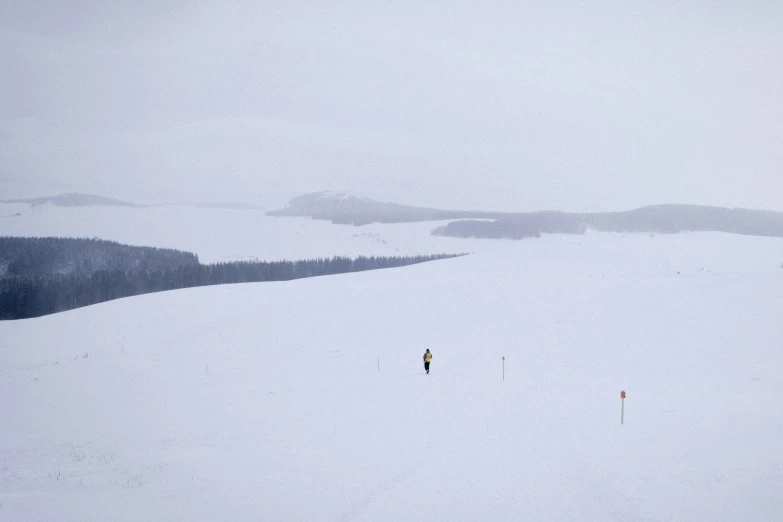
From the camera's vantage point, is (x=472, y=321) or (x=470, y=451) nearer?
(x=470, y=451)

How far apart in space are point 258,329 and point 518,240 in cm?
9173

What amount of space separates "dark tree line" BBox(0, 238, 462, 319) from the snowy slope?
135 feet

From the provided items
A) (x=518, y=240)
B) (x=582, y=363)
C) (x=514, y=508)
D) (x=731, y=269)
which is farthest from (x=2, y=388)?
(x=518, y=240)

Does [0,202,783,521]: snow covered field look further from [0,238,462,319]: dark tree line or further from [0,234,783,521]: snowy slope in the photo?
[0,238,462,319]: dark tree line

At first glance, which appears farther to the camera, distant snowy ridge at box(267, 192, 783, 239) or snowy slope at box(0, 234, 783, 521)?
distant snowy ridge at box(267, 192, 783, 239)

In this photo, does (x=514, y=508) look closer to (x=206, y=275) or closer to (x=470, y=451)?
(x=470, y=451)

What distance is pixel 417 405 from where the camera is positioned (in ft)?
49.7

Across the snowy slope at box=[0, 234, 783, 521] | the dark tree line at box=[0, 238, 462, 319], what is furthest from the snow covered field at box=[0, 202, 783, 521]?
the dark tree line at box=[0, 238, 462, 319]

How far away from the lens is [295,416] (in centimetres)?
1452

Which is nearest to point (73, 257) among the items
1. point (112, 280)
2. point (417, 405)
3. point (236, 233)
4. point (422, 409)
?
point (112, 280)

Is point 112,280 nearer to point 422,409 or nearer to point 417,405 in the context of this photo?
point 417,405

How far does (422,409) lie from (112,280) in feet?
254

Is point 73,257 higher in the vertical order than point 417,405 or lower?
higher

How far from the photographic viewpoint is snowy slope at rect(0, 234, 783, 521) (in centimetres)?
879
